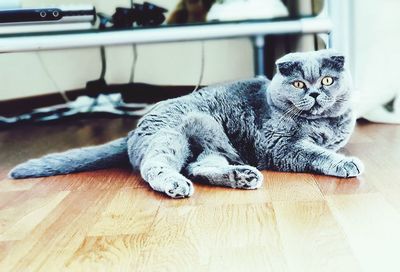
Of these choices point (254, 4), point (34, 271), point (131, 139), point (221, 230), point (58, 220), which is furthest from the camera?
point (254, 4)

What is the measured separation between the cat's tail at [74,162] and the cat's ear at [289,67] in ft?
1.42

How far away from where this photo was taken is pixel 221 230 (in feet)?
2.59

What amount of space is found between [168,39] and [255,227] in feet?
2.51

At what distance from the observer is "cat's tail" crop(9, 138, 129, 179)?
46.3 inches

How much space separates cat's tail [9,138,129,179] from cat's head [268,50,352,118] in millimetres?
428

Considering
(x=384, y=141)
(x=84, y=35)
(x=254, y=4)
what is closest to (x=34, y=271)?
(x=84, y=35)

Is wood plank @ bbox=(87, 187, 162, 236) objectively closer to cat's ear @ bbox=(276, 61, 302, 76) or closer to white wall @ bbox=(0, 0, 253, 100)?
cat's ear @ bbox=(276, 61, 302, 76)

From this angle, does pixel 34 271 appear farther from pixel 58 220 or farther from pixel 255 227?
pixel 255 227

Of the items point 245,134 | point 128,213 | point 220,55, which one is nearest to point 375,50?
point 245,134

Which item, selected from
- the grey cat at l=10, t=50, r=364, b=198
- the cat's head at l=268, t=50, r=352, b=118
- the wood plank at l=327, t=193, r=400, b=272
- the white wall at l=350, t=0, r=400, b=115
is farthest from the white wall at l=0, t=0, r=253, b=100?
the wood plank at l=327, t=193, r=400, b=272

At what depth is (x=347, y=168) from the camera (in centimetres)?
102

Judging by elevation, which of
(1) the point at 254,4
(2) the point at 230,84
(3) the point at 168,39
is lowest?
(2) the point at 230,84

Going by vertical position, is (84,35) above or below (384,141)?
above

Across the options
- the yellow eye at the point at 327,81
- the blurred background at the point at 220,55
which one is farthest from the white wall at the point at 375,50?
the yellow eye at the point at 327,81
